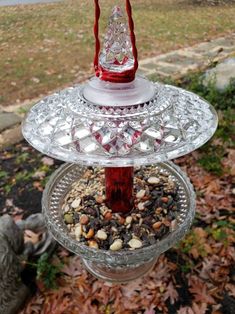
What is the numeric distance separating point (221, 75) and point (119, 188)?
105 inches

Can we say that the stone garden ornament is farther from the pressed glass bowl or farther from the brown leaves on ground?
the pressed glass bowl

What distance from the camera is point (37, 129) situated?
1.44 meters

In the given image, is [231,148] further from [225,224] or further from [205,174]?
[225,224]

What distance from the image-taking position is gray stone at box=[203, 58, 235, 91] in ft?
12.5

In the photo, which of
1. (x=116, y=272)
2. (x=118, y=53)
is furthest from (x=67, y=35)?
(x=118, y=53)

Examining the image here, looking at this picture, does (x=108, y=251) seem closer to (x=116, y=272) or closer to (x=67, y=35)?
(x=116, y=272)

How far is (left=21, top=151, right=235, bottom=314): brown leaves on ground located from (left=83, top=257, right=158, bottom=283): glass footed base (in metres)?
0.09

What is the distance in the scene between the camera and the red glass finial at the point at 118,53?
1.33m

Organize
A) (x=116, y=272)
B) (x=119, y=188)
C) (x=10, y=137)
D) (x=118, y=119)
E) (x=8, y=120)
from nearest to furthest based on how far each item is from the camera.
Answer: (x=118, y=119) < (x=119, y=188) < (x=116, y=272) < (x=10, y=137) < (x=8, y=120)

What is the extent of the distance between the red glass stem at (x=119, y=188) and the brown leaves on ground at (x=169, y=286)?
25.9 inches

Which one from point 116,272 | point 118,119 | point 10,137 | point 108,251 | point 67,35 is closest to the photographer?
point 118,119

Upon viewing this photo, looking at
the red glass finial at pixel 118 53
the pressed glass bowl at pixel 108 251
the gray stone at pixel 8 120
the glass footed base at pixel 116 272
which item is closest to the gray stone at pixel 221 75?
the pressed glass bowl at pixel 108 251

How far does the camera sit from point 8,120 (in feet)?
12.9

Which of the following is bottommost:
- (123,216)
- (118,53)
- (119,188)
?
(123,216)
